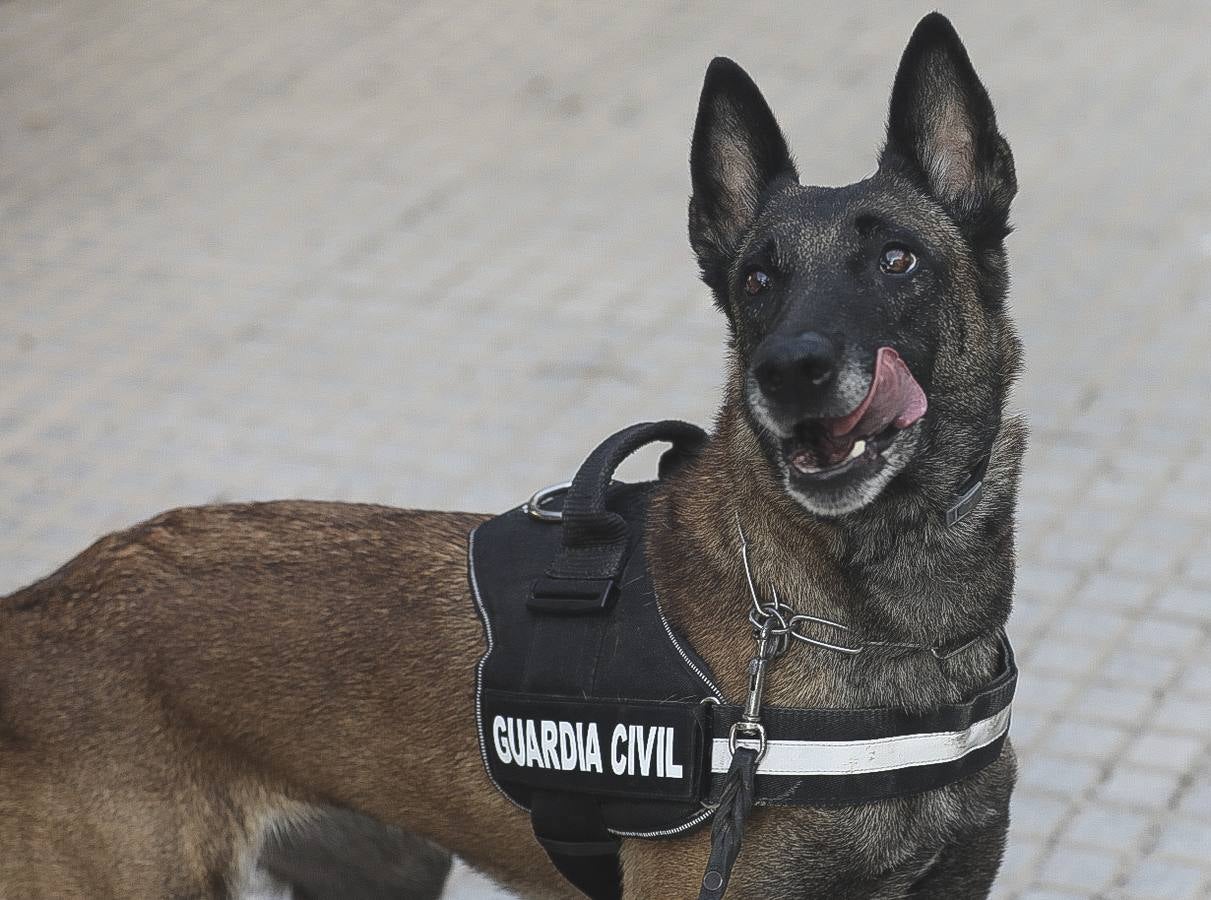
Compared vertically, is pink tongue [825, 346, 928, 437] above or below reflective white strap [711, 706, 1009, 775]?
above

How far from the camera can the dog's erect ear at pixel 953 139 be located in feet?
10.2

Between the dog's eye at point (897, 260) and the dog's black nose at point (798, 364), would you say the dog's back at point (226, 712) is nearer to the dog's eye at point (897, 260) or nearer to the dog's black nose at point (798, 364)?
the dog's black nose at point (798, 364)

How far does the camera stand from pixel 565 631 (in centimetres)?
315

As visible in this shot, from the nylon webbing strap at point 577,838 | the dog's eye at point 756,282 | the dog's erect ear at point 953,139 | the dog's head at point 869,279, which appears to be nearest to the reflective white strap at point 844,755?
the nylon webbing strap at point 577,838

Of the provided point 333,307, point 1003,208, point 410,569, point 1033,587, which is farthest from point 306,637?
point 333,307

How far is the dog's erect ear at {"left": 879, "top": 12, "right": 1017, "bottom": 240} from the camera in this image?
3115 millimetres

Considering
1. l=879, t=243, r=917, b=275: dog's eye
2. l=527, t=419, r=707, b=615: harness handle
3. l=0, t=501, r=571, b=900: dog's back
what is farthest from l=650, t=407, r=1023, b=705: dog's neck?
l=0, t=501, r=571, b=900: dog's back

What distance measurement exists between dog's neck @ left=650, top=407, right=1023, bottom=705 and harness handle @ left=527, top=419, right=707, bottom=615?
0.36ft

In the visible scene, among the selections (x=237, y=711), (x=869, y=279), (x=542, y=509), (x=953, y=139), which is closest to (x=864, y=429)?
(x=869, y=279)

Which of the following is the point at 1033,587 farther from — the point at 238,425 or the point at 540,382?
the point at 238,425

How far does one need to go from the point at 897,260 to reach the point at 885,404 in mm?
302

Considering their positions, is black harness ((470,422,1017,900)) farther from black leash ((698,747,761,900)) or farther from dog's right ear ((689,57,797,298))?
dog's right ear ((689,57,797,298))

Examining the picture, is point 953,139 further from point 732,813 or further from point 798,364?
point 732,813

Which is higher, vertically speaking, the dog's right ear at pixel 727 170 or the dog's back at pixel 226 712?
the dog's right ear at pixel 727 170
